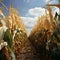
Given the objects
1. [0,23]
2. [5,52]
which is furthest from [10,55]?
[0,23]

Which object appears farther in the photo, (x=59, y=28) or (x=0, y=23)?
(x=59, y=28)

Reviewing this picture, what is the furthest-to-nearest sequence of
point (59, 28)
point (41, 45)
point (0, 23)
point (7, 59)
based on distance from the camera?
point (41, 45) < point (59, 28) < point (0, 23) < point (7, 59)

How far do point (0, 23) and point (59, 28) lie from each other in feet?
3.70

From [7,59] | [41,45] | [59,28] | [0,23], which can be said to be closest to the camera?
[7,59]

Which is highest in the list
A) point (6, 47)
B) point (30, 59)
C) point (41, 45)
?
point (6, 47)

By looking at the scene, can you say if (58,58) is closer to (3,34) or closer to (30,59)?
(3,34)

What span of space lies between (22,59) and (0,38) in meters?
3.66

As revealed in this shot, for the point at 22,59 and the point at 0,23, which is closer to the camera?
the point at 0,23

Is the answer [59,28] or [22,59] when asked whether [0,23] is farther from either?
[22,59]

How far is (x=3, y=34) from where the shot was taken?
10.2 ft

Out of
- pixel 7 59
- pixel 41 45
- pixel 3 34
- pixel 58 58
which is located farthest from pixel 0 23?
pixel 41 45

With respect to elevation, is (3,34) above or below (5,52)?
above

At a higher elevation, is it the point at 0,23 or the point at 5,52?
the point at 0,23

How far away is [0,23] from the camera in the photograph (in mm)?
3857
